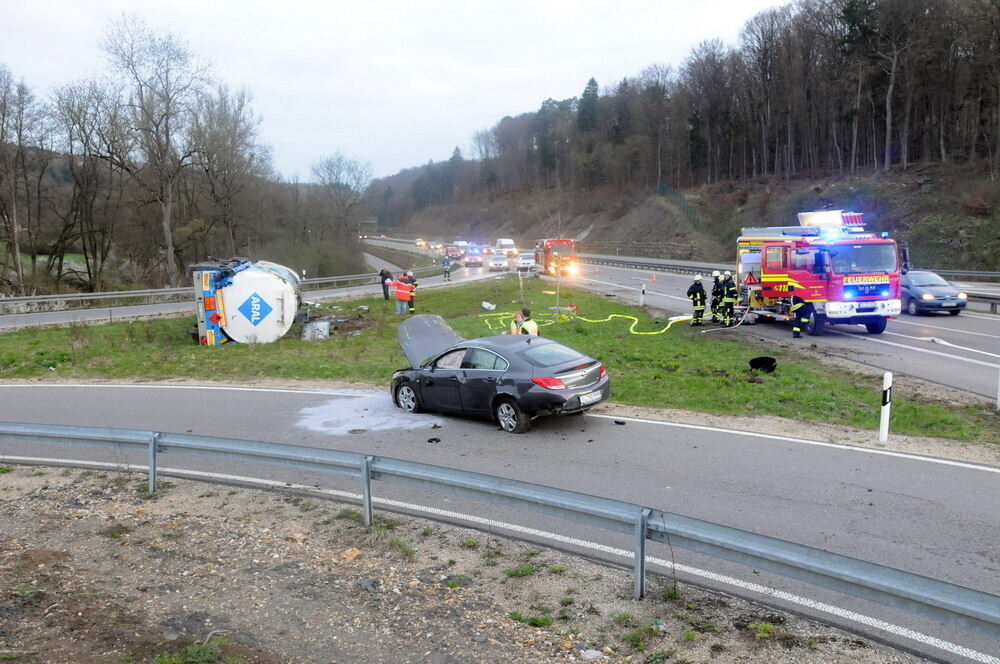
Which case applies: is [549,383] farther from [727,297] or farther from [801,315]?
[727,297]

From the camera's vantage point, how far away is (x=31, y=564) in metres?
6.37

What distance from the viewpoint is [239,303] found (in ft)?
69.2

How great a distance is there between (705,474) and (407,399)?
5539 mm

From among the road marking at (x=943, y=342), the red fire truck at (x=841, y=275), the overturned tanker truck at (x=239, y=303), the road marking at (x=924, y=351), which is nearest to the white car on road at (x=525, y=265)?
the overturned tanker truck at (x=239, y=303)

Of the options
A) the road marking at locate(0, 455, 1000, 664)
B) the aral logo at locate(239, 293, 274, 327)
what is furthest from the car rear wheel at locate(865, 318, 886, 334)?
the aral logo at locate(239, 293, 274, 327)

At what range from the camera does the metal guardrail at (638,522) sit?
13.5 feet

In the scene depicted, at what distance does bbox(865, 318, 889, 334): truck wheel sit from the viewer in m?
19.3

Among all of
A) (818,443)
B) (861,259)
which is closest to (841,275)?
(861,259)

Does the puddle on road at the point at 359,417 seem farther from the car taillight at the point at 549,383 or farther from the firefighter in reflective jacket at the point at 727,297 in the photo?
the firefighter in reflective jacket at the point at 727,297

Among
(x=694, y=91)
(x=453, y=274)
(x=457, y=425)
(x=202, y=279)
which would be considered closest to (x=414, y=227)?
(x=694, y=91)

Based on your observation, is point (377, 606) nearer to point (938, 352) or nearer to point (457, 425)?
point (457, 425)

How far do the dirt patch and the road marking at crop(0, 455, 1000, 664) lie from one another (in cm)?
29

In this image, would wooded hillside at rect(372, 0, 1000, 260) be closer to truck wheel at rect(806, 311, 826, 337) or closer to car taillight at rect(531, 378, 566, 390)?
truck wheel at rect(806, 311, 826, 337)

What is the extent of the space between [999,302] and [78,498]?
2730 cm
